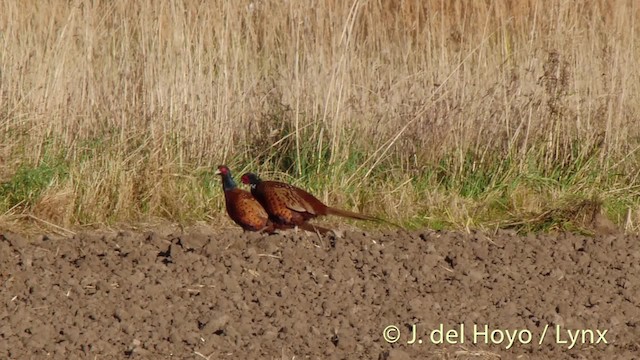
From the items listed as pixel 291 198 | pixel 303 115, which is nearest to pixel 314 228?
pixel 291 198

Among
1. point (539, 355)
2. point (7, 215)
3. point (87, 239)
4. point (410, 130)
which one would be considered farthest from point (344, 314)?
point (410, 130)

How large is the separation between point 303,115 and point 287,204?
1.78 m

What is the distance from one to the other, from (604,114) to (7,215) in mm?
4025

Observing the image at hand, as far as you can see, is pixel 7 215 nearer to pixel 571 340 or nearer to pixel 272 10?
pixel 272 10

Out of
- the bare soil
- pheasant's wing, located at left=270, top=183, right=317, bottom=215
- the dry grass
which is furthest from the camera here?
the dry grass

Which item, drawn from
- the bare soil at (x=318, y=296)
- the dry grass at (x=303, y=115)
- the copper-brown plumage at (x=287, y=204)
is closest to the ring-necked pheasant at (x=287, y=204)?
the copper-brown plumage at (x=287, y=204)

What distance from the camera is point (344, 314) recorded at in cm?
484

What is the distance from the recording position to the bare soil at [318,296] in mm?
4430

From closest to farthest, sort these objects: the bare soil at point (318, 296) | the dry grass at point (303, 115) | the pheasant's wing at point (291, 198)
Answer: the bare soil at point (318, 296) < the pheasant's wing at point (291, 198) < the dry grass at point (303, 115)

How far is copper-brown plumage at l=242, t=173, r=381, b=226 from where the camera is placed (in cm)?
591

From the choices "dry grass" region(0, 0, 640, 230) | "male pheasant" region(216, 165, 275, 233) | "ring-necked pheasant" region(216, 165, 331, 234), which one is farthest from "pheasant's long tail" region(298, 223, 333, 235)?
"dry grass" region(0, 0, 640, 230)

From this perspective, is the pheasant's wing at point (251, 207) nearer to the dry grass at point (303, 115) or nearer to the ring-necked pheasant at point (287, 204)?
the ring-necked pheasant at point (287, 204)

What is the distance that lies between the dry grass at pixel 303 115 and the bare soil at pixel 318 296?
3.05 feet

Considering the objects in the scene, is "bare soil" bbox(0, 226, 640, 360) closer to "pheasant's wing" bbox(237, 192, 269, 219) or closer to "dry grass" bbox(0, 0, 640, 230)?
"pheasant's wing" bbox(237, 192, 269, 219)
